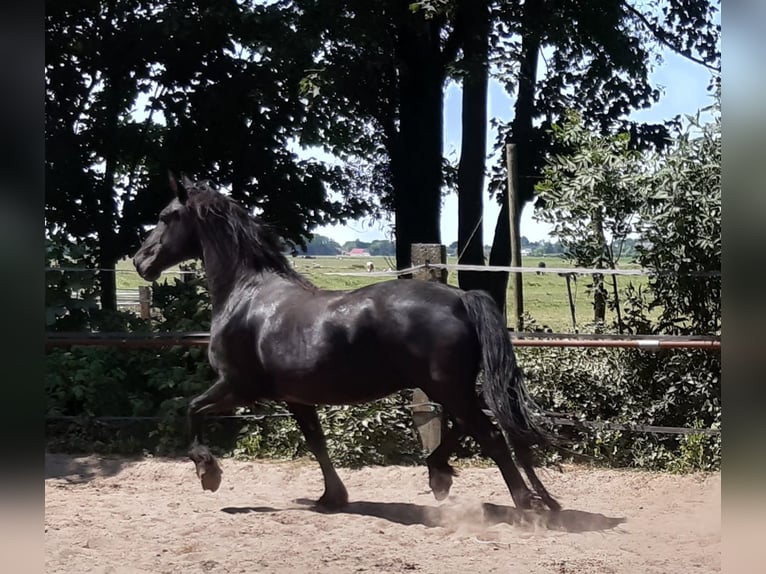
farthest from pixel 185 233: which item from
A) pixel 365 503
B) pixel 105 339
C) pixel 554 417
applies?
pixel 554 417

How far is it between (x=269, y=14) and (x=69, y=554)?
18.1 ft

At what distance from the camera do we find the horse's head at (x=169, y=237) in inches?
184

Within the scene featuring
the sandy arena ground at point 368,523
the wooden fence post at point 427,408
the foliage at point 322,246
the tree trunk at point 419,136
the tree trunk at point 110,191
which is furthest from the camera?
the tree trunk at point 419,136

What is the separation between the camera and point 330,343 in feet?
13.9

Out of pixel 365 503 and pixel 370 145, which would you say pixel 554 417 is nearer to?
pixel 365 503

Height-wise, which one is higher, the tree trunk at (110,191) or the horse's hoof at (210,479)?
the tree trunk at (110,191)

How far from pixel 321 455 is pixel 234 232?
1.45 metres

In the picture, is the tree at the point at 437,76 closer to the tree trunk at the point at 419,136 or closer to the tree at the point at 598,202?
the tree trunk at the point at 419,136

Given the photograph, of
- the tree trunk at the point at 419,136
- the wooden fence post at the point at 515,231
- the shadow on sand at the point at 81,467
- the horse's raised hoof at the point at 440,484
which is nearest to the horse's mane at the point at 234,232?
the horse's raised hoof at the point at 440,484

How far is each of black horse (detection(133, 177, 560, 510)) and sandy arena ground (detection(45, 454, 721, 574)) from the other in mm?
264

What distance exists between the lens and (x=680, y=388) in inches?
222

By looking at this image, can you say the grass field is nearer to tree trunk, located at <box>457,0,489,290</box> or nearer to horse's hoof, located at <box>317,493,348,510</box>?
tree trunk, located at <box>457,0,489,290</box>

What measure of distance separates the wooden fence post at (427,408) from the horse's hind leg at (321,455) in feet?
3.29

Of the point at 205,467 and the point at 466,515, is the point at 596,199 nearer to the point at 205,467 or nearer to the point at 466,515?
the point at 466,515
